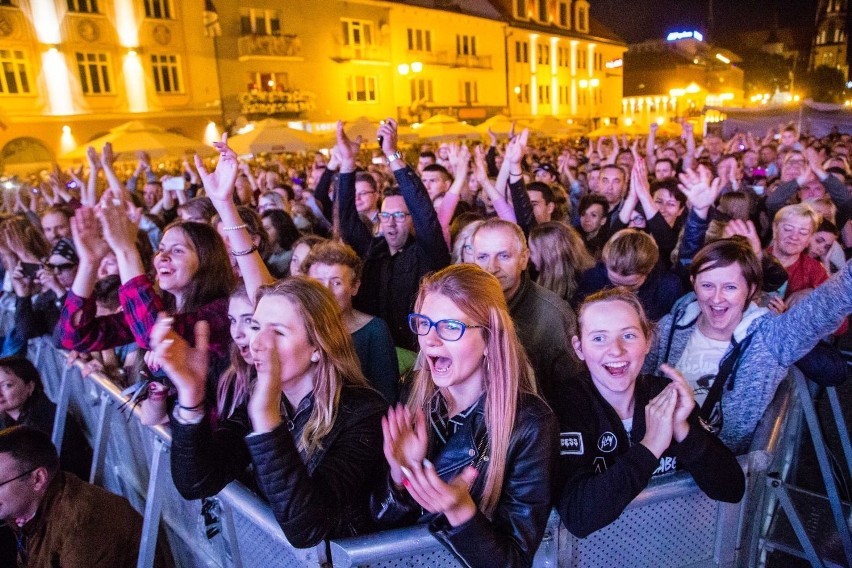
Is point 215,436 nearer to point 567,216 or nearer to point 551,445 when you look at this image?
point 551,445

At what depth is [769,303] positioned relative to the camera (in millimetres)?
3361

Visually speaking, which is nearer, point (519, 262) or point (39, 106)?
point (519, 262)

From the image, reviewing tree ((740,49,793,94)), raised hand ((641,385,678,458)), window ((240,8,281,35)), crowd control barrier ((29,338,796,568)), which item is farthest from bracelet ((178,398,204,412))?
tree ((740,49,793,94))

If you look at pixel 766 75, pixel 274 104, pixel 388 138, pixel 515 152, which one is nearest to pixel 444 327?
pixel 388 138

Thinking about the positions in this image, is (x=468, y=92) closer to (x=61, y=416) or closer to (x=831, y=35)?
(x=61, y=416)

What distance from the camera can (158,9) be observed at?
25359 mm

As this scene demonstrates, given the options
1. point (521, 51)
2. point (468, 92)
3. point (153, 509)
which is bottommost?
point (153, 509)

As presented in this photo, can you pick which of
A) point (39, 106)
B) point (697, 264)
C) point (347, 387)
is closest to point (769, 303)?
point (697, 264)

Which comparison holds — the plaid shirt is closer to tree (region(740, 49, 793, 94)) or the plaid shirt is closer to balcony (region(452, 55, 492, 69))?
balcony (region(452, 55, 492, 69))

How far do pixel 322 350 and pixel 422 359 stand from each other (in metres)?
0.41

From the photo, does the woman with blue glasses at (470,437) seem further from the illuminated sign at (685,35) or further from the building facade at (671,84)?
the illuminated sign at (685,35)

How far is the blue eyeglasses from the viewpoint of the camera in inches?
85.5

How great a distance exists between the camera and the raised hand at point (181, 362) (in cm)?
193

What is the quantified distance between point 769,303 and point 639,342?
146 cm
